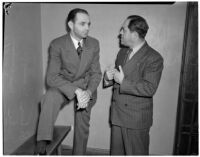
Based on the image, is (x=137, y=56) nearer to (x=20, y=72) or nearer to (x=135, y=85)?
(x=135, y=85)

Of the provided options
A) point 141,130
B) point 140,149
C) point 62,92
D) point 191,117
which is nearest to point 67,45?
point 62,92

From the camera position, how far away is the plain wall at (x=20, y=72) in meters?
1.67

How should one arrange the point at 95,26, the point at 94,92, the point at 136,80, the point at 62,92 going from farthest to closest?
the point at 95,26
the point at 94,92
the point at 136,80
the point at 62,92

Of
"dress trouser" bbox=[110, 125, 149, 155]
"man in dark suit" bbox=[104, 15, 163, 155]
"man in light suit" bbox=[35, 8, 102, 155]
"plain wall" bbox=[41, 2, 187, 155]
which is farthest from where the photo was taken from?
"plain wall" bbox=[41, 2, 187, 155]

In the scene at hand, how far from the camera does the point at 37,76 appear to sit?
79.5 inches

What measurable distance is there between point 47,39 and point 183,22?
1.20 meters

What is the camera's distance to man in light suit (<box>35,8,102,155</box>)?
1.53 m

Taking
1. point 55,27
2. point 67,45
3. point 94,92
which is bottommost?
point 94,92

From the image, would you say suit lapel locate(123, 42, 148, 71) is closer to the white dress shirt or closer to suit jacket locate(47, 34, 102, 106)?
the white dress shirt

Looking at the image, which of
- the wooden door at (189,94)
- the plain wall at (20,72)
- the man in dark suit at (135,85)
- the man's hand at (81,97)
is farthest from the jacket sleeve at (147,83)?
the plain wall at (20,72)

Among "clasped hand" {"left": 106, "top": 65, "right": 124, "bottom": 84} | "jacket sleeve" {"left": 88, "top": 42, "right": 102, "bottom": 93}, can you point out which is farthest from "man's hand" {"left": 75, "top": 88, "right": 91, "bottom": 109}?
"clasped hand" {"left": 106, "top": 65, "right": 124, "bottom": 84}

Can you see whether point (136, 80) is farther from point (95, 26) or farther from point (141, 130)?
point (95, 26)

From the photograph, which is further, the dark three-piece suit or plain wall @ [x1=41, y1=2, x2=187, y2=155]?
plain wall @ [x1=41, y1=2, x2=187, y2=155]

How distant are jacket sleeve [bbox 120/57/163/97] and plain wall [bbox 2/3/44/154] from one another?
830mm
